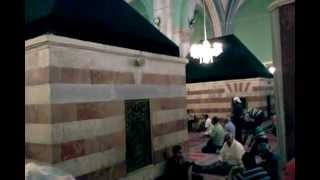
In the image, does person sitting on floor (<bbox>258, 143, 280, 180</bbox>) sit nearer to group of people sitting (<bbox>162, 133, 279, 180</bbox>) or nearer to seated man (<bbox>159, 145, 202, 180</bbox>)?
group of people sitting (<bbox>162, 133, 279, 180</bbox>)

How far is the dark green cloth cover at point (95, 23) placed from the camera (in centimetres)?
372

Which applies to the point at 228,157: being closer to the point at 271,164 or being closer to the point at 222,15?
the point at 271,164

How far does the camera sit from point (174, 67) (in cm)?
563

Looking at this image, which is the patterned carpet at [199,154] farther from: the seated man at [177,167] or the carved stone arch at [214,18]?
the carved stone arch at [214,18]

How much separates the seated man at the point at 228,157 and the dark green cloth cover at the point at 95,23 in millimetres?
2047

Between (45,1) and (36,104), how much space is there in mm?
1460

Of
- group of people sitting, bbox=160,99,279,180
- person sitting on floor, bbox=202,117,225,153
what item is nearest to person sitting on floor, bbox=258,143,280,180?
group of people sitting, bbox=160,99,279,180

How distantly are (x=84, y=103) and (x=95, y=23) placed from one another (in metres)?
1.23

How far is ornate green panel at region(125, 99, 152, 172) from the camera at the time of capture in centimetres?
455

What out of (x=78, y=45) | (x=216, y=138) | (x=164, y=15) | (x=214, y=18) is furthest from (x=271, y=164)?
(x=214, y=18)

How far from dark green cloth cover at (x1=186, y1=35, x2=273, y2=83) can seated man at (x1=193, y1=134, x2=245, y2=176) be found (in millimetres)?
6828

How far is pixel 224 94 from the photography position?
12383 mm
